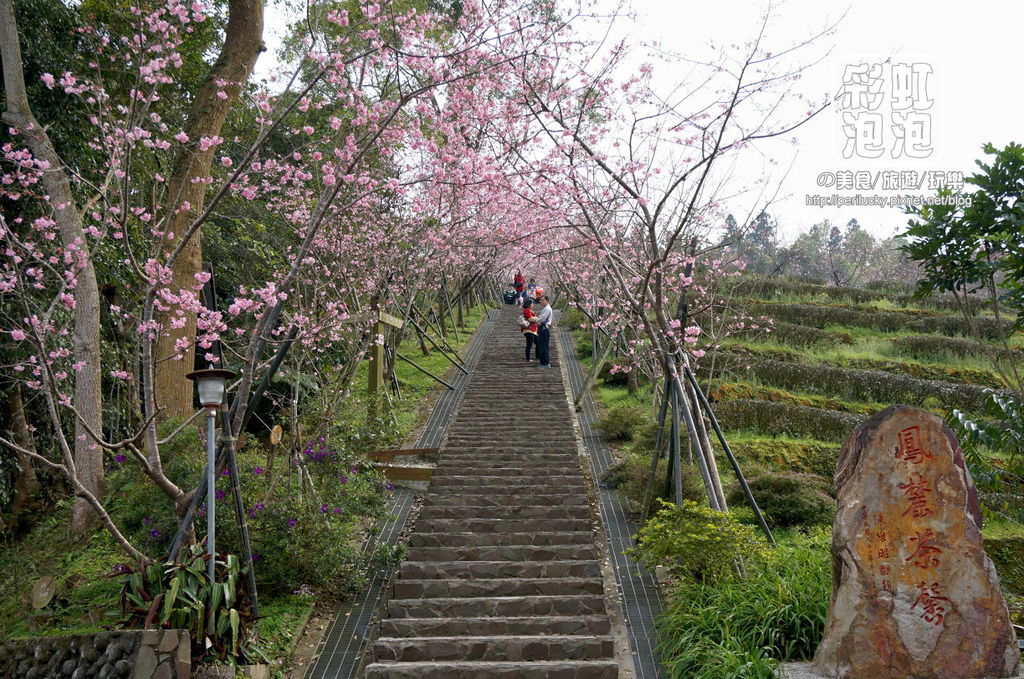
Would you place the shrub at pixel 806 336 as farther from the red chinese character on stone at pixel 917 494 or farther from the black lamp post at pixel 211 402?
the black lamp post at pixel 211 402

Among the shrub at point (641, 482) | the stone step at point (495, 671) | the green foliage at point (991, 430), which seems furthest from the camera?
the shrub at point (641, 482)

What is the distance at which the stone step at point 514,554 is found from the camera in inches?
293

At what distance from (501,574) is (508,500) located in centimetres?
182

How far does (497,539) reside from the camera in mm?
7773

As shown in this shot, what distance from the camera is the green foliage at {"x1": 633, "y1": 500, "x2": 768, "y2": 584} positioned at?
6.23m

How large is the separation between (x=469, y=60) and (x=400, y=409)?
279 inches

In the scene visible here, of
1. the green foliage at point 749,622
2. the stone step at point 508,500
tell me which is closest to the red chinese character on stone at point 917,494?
the green foliage at point 749,622

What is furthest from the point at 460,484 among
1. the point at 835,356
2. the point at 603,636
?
the point at 835,356

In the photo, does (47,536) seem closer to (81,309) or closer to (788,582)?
(81,309)

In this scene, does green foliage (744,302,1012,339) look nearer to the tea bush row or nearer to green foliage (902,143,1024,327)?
the tea bush row

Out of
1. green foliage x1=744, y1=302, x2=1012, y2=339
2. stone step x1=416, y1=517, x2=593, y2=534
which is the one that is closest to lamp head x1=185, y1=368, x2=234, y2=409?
stone step x1=416, y1=517, x2=593, y2=534

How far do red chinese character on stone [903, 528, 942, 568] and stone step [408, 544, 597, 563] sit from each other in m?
3.28

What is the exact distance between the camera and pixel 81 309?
304 inches

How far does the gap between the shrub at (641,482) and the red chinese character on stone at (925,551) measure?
3663 mm
